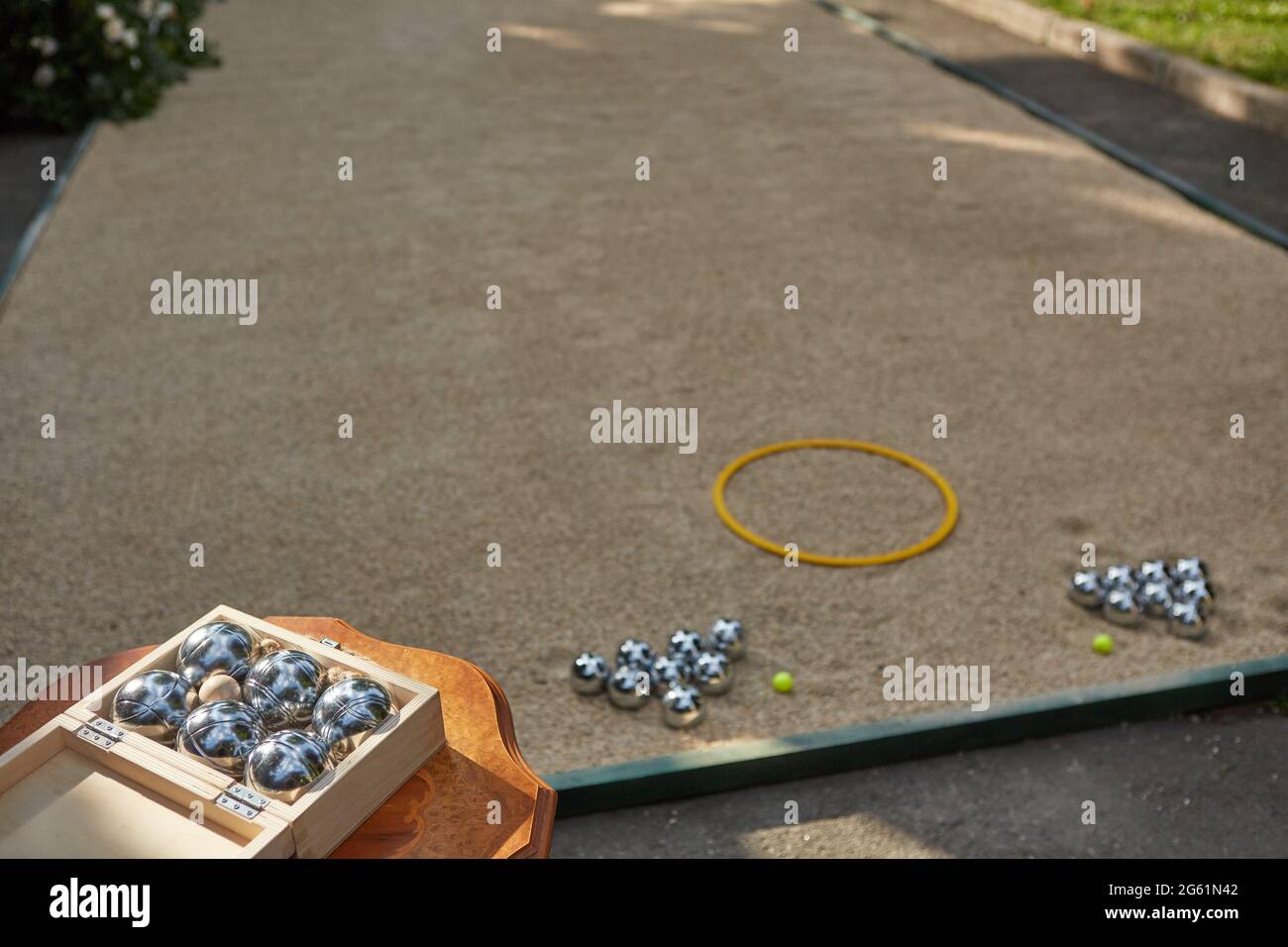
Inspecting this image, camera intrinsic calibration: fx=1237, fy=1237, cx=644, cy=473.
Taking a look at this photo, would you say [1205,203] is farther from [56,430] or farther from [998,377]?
[56,430]

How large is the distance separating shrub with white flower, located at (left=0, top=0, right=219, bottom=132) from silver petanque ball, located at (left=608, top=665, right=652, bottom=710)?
6038 millimetres

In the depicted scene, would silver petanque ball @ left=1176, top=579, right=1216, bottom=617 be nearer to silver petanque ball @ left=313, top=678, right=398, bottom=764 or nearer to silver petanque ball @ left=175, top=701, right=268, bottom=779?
silver petanque ball @ left=313, top=678, right=398, bottom=764

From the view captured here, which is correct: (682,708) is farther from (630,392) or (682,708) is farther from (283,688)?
(630,392)

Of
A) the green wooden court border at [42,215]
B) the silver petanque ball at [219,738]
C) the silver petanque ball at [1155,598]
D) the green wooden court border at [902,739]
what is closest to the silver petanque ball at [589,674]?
the green wooden court border at [902,739]

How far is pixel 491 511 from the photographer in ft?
12.4

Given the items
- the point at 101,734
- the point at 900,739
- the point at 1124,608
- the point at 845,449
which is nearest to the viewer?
the point at 101,734

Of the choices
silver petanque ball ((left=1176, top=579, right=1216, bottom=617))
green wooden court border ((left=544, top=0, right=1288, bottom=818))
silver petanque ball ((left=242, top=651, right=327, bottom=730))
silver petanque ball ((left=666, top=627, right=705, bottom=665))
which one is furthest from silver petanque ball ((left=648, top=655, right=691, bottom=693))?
silver petanque ball ((left=1176, top=579, right=1216, bottom=617))

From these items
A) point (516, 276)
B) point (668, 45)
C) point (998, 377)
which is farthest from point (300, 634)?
point (668, 45)

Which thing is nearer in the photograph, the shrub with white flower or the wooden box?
the wooden box

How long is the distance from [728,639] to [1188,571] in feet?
4.17

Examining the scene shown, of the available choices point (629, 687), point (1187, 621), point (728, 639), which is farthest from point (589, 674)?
point (1187, 621)

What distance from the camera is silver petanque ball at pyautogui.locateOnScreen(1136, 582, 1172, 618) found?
3.27 metres

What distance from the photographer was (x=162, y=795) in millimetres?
1753

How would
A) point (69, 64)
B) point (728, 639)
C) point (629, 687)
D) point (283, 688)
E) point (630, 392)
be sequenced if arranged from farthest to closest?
point (69, 64) < point (630, 392) < point (728, 639) < point (629, 687) < point (283, 688)
